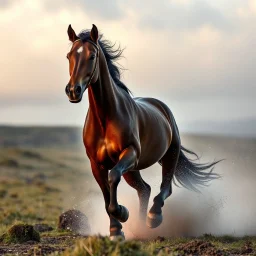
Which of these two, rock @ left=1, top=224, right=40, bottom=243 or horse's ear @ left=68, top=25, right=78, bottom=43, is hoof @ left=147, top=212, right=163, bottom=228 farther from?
horse's ear @ left=68, top=25, right=78, bottom=43

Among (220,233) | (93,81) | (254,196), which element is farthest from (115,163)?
(254,196)

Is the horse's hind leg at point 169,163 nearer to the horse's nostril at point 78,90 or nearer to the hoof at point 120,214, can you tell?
the hoof at point 120,214

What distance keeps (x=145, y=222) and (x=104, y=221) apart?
2479 mm

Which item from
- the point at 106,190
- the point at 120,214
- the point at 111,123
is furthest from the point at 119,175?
the point at 106,190

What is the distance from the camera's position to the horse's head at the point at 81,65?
748cm

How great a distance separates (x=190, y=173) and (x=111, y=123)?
162 inches

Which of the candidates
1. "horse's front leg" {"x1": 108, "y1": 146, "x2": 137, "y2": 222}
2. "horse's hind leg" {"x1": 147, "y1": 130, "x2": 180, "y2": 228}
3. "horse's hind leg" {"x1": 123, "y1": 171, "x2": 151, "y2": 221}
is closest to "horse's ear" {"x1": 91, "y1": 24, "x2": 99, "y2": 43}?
"horse's front leg" {"x1": 108, "y1": 146, "x2": 137, "y2": 222}

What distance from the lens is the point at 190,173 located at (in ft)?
40.2

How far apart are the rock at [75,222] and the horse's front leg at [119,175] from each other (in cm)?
411

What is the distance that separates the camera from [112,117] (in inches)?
335

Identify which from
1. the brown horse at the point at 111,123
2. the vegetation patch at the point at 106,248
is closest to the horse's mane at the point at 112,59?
the brown horse at the point at 111,123

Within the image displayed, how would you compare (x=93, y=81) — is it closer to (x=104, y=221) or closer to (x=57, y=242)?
(x=57, y=242)

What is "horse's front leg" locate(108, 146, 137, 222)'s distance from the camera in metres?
7.93

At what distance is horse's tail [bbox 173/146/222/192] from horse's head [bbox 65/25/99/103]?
174 inches
